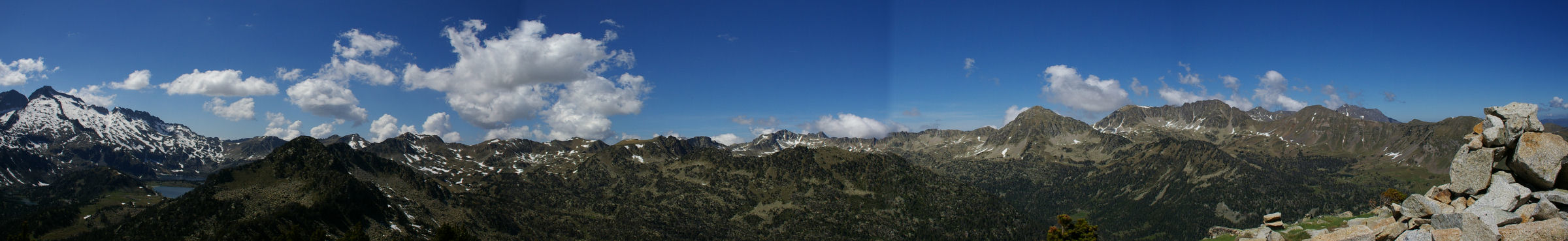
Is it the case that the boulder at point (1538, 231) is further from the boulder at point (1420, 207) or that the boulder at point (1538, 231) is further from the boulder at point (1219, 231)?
the boulder at point (1219, 231)

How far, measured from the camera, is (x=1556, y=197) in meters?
20.2

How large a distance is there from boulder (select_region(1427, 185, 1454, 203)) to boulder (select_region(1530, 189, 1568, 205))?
5.93 m

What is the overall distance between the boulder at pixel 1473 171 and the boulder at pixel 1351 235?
152 inches

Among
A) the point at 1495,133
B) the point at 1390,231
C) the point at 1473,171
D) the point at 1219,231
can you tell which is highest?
the point at 1495,133

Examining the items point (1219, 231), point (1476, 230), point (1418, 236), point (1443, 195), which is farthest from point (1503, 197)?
point (1219, 231)

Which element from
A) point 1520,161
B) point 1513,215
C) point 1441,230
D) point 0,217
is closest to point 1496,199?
point 1520,161

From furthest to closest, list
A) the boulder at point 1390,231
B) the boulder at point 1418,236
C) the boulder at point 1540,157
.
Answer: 1. the boulder at point 1390,231
2. the boulder at point 1540,157
3. the boulder at point 1418,236

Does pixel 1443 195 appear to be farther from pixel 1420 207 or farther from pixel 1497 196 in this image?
pixel 1497 196

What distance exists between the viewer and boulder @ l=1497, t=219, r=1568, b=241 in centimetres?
1734

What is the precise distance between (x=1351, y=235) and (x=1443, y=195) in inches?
319

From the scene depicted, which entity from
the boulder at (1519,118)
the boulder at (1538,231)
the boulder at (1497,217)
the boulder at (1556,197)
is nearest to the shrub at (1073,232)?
the boulder at (1519,118)

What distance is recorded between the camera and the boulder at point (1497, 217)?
780 inches

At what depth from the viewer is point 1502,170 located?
1000 inches

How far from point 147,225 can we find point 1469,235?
185431mm
